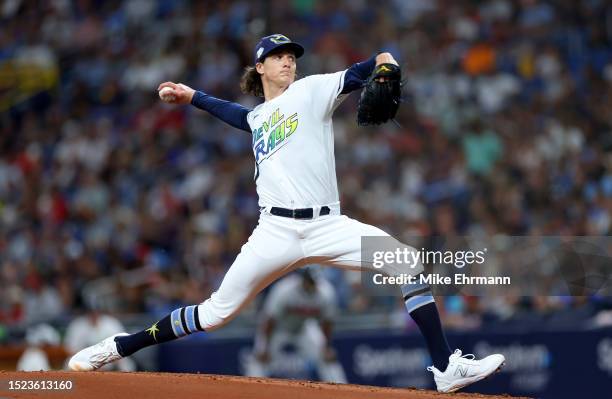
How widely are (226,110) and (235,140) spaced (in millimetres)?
7503

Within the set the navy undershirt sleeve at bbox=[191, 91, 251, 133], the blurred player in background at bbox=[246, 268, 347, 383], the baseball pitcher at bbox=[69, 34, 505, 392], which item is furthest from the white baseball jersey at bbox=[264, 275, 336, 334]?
the baseball pitcher at bbox=[69, 34, 505, 392]

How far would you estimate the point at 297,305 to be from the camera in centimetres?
1064

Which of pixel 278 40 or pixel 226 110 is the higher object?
pixel 278 40

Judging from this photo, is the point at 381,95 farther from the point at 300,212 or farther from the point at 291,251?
the point at 291,251

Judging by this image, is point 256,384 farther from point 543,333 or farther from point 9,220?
point 9,220

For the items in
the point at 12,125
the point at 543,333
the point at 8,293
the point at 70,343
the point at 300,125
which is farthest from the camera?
the point at 12,125

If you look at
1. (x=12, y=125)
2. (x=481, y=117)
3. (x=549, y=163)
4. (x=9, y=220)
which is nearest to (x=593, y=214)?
(x=549, y=163)

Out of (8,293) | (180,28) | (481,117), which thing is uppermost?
(180,28)

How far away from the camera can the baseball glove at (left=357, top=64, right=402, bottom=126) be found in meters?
5.67

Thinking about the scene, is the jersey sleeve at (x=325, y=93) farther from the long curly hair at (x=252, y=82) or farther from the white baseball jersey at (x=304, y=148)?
the long curly hair at (x=252, y=82)

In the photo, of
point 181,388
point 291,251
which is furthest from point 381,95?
point 181,388

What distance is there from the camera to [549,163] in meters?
13.4

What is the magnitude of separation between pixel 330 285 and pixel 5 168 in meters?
5.23

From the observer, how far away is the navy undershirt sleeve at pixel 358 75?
5793mm
